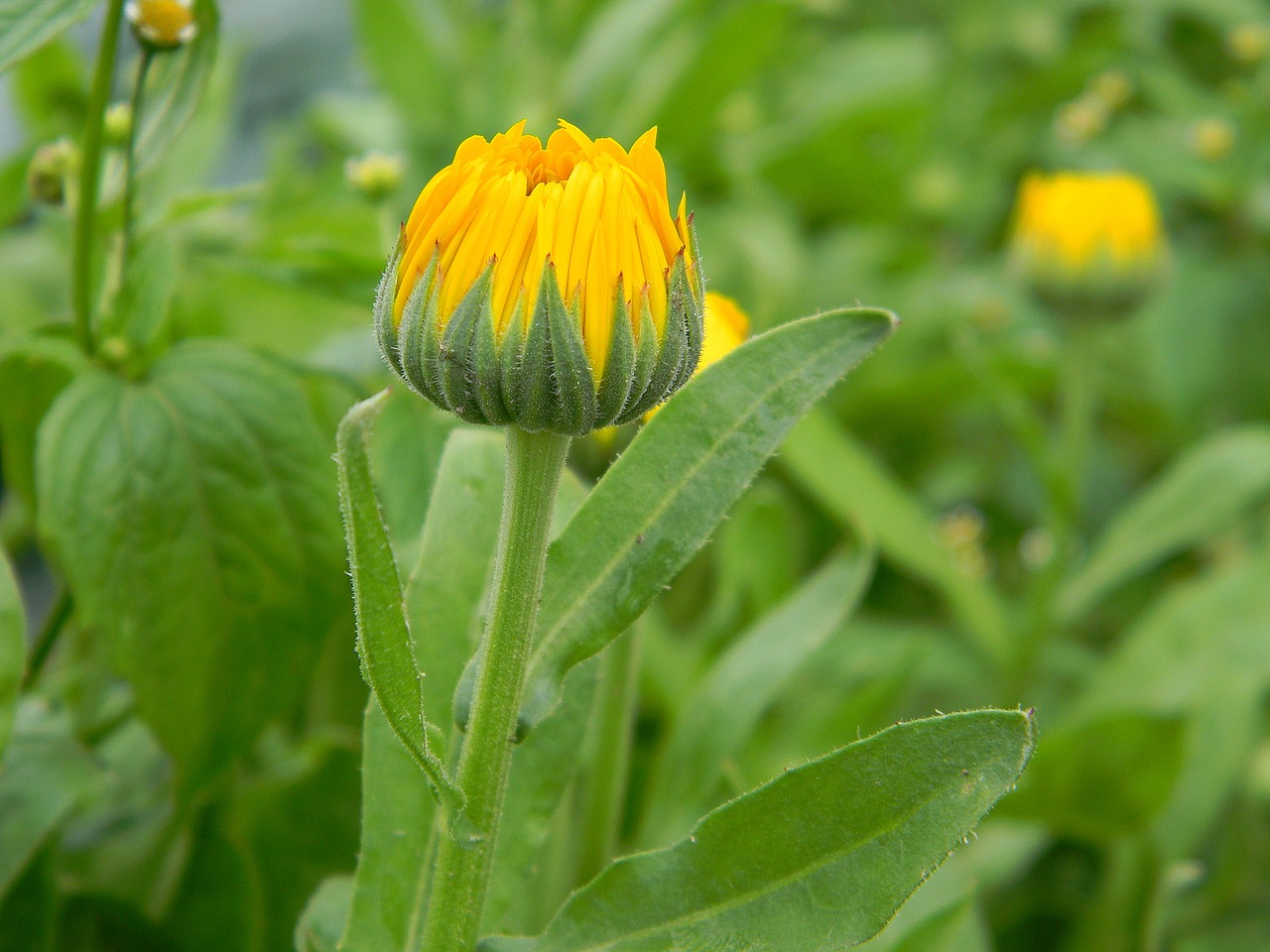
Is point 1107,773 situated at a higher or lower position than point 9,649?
lower

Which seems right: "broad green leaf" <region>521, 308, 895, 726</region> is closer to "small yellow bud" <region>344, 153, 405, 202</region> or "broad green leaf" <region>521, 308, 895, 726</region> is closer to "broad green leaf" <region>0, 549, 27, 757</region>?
"broad green leaf" <region>0, 549, 27, 757</region>

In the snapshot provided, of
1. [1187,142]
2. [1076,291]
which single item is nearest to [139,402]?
[1076,291]

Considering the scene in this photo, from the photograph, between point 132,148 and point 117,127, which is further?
point 117,127

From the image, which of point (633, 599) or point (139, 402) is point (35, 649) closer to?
point (139, 402)

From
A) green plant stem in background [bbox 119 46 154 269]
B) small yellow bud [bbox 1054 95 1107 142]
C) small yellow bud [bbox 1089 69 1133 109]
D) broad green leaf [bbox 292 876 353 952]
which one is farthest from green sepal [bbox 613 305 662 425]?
small yellow bud [bbox 1089 69 1133 109]

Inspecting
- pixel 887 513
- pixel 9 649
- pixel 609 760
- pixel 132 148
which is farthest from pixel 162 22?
pixel 887 513

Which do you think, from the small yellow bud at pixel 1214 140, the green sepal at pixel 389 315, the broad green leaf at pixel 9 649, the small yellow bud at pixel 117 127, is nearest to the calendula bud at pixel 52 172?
the small yellow bud at pixel 117 127

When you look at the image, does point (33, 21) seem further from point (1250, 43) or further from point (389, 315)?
point (1250, 43)
